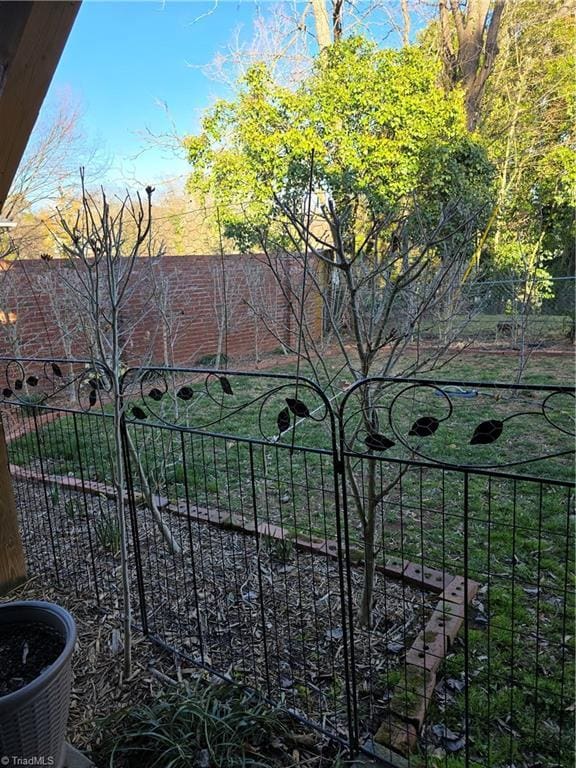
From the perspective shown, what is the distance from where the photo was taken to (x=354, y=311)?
1.52m

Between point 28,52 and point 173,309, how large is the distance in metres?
6.13

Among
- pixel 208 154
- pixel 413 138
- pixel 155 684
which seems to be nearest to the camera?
pixel 155 684

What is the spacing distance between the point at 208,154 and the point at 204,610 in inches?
303

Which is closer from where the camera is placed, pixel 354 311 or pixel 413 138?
pixel 354 311

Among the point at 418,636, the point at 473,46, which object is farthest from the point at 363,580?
the point at 473,46

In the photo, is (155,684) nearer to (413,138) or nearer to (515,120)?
(413,138)

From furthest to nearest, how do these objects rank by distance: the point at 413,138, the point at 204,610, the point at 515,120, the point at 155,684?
the point at 515,120, the point at 413,138, the point at 204,610, the point at 155,684

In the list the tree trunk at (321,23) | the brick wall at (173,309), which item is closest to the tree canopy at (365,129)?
the brick wall at (173,309)

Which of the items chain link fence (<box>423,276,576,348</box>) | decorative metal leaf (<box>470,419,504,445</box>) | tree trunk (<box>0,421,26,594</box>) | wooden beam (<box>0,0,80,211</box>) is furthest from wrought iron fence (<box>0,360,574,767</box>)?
chain link fence (<box>423,276,576,348</box>)

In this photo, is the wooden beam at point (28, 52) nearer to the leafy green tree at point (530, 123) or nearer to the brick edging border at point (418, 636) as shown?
the brick edging border at point (418, 636)

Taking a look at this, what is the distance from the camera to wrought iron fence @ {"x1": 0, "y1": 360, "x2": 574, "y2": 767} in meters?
1.41

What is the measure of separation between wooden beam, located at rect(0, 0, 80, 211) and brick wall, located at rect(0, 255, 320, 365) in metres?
2.76

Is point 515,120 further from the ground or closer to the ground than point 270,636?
further from the ground

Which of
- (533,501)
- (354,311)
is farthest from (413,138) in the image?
(354,311)
